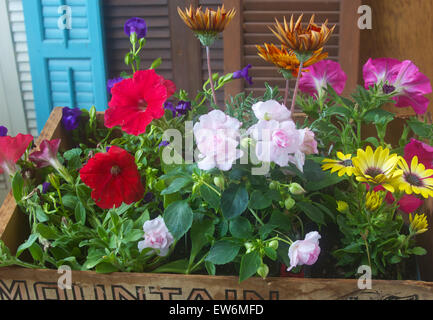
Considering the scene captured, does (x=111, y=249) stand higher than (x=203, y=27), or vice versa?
(x=203, y=27)

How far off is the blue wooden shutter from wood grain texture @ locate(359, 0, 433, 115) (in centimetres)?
85

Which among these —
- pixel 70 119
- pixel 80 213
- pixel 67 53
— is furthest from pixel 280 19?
pixel 80 213

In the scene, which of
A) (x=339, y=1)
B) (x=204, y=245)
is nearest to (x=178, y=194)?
(x=204, y=245)

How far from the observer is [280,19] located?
157cm

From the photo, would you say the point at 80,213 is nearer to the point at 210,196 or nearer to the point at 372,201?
the point at 210,196

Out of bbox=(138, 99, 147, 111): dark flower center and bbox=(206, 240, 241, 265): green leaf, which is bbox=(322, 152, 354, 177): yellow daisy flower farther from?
bbox=(138, 99, 147, 111): dark flower center

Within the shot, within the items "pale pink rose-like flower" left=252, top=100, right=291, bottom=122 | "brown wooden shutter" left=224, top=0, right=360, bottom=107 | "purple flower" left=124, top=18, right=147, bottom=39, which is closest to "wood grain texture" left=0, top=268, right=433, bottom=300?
"pale pink rose-like flower" left=252, top=100, right=291, bottom=122

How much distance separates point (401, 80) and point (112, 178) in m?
0.48

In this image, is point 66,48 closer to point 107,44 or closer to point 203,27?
point 107,44

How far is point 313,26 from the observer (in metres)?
0.72

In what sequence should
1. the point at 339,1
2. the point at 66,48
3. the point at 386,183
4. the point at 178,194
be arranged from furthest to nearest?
the point at 66,48, the point at 339,1, the point at 178,194, the point at 386,183

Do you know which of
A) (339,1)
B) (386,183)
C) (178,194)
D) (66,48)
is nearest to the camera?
(386,183)

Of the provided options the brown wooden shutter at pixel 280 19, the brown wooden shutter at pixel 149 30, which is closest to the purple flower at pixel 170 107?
the brown wooden shutter at pixel 280 19

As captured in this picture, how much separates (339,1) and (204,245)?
103 cm
